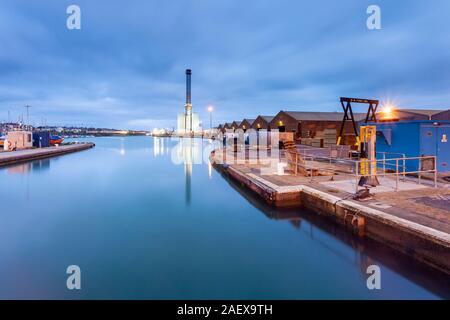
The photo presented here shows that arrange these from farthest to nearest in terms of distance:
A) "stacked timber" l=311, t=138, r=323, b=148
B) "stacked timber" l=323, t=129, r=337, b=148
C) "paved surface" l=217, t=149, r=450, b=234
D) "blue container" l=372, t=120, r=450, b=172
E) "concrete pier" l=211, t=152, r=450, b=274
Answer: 1. "stacked timber" l=311, t=138, r=323, b=148
2. "stacked timber" l=323, t=129, r=337, b=148
3. "blue container" l=372, t=120, r=450, b=172
4. "paved surface" l=217, t=149, r=450, b=234
5. "concrete pier" l=211, t=152, r=450, b=274

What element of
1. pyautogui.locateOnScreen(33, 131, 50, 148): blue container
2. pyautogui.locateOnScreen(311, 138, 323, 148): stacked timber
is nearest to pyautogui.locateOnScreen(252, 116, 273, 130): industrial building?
pyautogui.locateOnScreen(311, 138, 323, 148): stacked timber

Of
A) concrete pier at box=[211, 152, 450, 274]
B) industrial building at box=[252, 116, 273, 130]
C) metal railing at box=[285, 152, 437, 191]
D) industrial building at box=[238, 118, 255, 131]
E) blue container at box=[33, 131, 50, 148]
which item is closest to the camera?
concrete pier at box=[211, 152, 450, 274]

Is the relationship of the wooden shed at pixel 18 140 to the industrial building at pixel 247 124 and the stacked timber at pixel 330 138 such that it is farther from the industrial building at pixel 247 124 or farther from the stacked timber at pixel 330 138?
the industrial building at pixel 247 124

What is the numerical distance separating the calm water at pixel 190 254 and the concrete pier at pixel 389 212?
1.05ft

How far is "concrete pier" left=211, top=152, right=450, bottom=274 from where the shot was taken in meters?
5.56

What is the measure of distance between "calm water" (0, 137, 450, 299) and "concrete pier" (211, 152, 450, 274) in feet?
1.05

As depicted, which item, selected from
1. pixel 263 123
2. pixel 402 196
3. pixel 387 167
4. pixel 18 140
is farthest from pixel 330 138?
pixel 18 140

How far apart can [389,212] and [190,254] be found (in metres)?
5.21

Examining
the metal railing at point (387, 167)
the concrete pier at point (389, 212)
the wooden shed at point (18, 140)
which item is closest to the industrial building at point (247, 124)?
the wooden shed at point (18, 140)

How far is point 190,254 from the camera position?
24.3 feet

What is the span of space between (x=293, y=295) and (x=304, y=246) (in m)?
2.52

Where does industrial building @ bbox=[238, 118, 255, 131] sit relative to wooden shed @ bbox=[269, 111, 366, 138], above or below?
above

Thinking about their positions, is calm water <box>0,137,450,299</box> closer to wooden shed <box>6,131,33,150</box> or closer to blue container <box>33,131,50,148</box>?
wooden shed <box>6,131,33,150</box>

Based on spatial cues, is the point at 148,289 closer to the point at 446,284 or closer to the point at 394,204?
the point at 446,284
